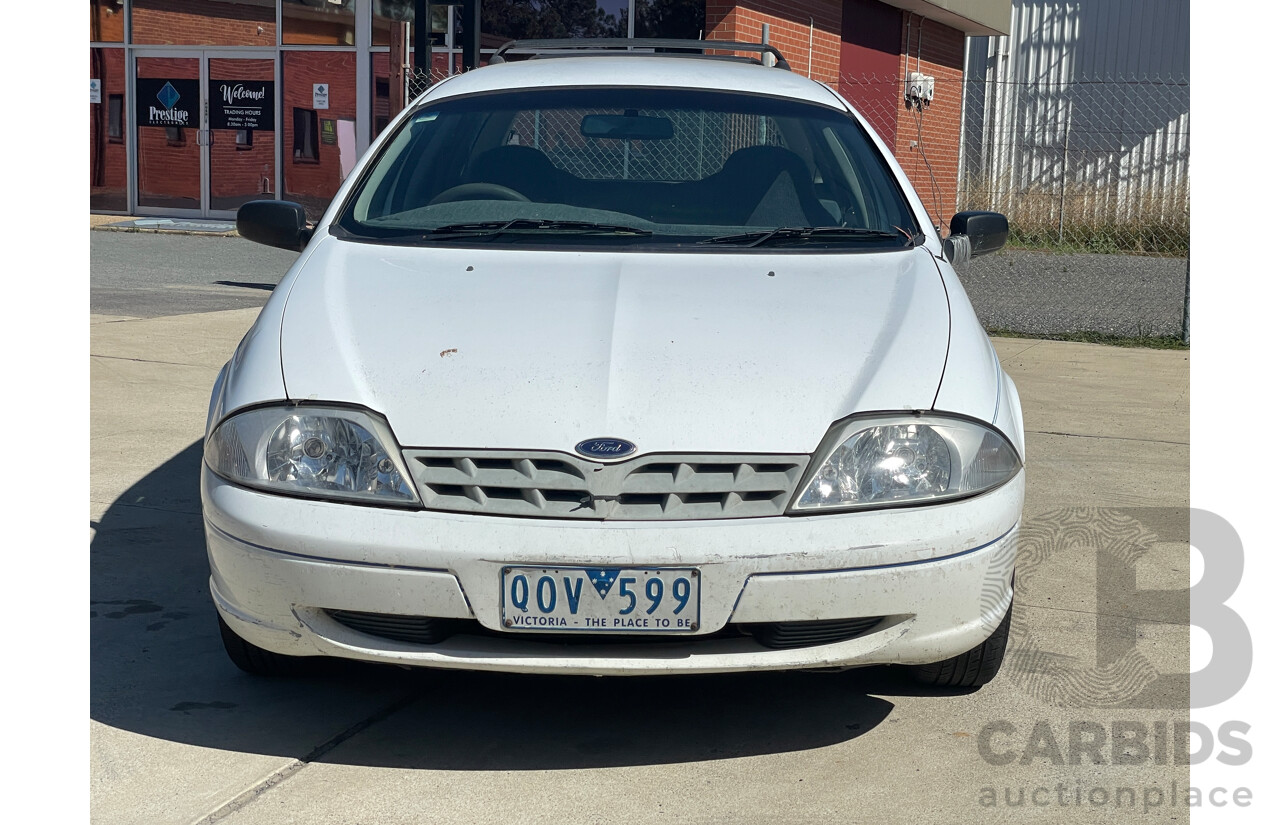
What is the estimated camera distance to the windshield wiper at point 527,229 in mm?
3594

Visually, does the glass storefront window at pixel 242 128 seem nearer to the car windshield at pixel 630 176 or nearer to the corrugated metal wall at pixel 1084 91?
the corrugated metal wall at pixel 1084 91

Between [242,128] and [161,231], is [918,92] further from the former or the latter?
[161,231]

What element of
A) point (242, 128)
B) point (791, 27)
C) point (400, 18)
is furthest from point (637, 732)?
point (242, 128)

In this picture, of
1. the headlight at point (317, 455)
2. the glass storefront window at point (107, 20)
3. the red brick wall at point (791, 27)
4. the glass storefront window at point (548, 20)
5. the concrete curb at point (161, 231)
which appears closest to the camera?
the headlight at point (317, 455)

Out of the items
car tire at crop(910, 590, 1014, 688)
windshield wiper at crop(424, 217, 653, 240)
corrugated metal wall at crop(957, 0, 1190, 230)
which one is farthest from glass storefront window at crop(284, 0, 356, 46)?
car tire at crop(910, 590, 1014, 688)

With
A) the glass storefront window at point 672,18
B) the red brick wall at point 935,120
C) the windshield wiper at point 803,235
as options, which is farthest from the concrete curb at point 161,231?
the windshield wiper at point 803,235

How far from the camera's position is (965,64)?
24.3 meters

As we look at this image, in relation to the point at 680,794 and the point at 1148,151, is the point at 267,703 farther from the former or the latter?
the point at 1148,151

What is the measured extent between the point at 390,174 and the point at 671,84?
3.03 feet

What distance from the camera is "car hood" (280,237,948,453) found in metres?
2.72

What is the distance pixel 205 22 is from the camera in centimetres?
1909

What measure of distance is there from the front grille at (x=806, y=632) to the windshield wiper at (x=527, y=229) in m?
1.29

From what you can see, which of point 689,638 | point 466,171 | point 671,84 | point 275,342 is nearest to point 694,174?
point 671,84

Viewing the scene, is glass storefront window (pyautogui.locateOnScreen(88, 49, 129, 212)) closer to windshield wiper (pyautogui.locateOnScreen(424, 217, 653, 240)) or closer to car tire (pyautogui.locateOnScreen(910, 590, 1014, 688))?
windshield wiper (pyautogui.locateOnScreen(424, 217, 653, 240))
